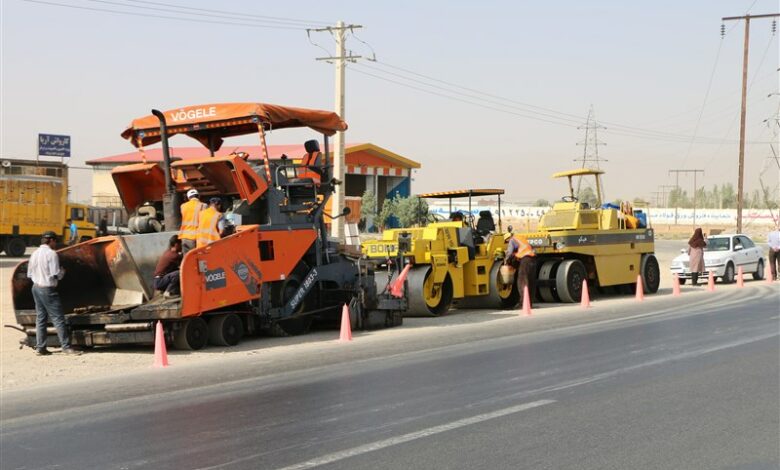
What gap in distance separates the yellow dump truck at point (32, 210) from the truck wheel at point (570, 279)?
27.0 meters

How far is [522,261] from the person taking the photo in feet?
67.3

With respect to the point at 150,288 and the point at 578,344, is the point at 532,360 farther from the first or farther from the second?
the point at 150,288

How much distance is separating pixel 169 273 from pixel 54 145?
222 feet

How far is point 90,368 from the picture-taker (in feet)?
39.9

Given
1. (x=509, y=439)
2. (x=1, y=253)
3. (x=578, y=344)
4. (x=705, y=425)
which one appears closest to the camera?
(x=509, y=439)

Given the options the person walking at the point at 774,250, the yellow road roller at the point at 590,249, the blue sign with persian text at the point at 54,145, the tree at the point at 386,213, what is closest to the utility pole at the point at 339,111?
the yellow road roller at the point at 590,249

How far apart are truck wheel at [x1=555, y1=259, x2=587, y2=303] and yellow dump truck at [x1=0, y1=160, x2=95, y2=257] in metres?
27.0

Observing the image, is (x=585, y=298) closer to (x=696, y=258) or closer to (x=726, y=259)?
(x=696, y=258)

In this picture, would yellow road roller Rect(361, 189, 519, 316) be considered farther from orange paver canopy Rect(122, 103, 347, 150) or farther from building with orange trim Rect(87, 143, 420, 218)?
building with orange trim Rect(87, 143, 420, 218)

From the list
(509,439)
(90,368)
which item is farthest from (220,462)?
(90,368)

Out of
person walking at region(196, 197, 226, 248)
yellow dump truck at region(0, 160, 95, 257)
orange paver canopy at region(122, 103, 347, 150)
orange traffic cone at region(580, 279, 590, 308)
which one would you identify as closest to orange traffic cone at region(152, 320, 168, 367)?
person walking at region(196, 197, 226, 248)

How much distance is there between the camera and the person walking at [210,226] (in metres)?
13.7

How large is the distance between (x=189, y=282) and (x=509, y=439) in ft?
22.0

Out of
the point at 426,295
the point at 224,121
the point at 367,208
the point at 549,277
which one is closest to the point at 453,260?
the point at 426,295
